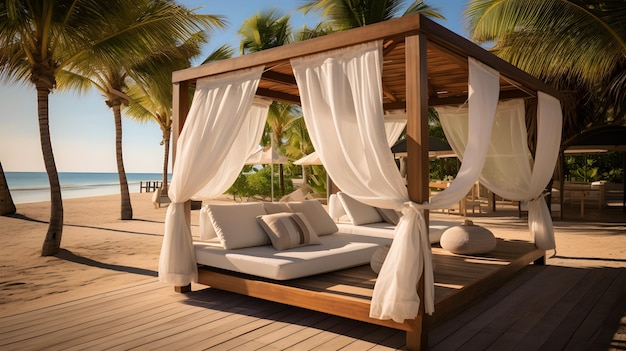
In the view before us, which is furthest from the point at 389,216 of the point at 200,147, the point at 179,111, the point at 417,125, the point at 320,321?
the point at 417,125

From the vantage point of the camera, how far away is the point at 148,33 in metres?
7.62

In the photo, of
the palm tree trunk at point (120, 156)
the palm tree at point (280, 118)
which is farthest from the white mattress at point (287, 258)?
the palm tree at point (280, 118)

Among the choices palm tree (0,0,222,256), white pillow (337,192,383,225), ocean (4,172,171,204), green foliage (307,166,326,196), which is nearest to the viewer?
white pillow (337,192,383,225)

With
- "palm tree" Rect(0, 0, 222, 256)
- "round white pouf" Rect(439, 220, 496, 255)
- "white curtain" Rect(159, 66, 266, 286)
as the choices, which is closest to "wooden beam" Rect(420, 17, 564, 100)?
"white curtain" Rect(159, 66, 266, 286)

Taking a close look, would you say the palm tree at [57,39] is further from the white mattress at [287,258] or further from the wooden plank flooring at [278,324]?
the white mattress at [287,258]

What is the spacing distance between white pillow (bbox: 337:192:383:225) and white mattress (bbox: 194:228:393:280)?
1.30 metres

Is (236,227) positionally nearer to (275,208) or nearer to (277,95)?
(275,208)

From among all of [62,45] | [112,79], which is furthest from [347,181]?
[112,79]

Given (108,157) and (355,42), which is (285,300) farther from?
(108,157)

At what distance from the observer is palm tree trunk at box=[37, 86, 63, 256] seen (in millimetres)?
6906

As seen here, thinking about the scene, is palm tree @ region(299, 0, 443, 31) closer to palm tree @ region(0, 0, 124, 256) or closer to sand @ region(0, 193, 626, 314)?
palm tree @ region(0, 0, 124, 256)

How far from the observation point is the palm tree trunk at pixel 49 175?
22.7 feet

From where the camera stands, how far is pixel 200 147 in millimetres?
4262

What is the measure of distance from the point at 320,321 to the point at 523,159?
3.47 m
